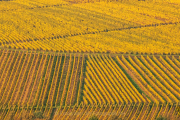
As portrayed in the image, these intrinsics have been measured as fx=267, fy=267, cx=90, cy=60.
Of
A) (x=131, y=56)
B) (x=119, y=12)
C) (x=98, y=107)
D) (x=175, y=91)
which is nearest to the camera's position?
(x=98, y=107)

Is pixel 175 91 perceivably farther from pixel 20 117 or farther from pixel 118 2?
pixel 118 2

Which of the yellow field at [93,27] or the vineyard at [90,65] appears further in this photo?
the yellow field at [93,27]

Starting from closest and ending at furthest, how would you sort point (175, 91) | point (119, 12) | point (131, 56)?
1. point (175, 91)
2. point (131, 56)
3. point (119, 12)

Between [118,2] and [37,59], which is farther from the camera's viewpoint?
[118,2]

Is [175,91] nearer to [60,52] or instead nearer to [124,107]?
[124,107]

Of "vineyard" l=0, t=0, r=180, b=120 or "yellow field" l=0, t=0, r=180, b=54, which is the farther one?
"yellow field" l=0, t=0, r=180, b=54

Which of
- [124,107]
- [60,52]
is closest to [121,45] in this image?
[60,52]

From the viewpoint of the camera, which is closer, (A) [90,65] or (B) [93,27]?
(A) [90,65]

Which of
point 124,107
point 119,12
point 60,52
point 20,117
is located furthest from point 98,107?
point 119,12
